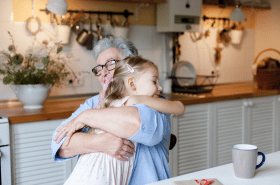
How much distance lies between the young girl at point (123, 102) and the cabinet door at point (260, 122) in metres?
2.05

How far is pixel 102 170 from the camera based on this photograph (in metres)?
1.16

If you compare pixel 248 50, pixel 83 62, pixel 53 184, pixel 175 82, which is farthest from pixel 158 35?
pixel 53 184

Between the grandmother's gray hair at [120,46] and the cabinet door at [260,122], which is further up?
the grandmother's gray hair at [120,46]

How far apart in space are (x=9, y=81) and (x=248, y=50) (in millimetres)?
2746

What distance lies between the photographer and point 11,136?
1988mm

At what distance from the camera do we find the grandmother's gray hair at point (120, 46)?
1532 mm

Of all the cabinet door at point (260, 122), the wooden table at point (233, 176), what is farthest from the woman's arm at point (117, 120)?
the cabinet door at point (260, 122)

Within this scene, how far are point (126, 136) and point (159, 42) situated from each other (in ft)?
7.16

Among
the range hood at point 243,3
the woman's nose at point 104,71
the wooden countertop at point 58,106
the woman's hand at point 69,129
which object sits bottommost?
the wooden countertop at point 58,106

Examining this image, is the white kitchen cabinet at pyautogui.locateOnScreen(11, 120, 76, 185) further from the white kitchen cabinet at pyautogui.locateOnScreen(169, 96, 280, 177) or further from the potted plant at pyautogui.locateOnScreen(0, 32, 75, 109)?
the white kitchen cabinet at pyautogui.locateOnScreen(169, 96, 280, 177)

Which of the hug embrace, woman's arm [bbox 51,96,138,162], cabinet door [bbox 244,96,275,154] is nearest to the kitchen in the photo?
cabinet door [bbox 244,96,275,154]

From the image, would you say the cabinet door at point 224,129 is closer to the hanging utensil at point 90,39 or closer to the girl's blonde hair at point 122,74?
the hanging utensil at point 90,39

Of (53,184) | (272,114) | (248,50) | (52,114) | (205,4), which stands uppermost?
(205,4)

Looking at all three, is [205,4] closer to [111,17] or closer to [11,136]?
[111,17]
